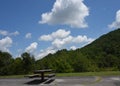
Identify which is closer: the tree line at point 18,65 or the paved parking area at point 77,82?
the paved parking area at point 77,82

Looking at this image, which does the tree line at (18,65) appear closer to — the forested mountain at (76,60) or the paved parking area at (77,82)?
the forested mountain at (76,60)

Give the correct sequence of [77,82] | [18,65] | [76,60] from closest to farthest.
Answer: [77,82] → [18,65] → [76,60]

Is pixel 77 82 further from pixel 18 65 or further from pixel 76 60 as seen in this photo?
pixel 76 60

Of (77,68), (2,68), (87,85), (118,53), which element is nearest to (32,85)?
(87,85)

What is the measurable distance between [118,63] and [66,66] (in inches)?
Answer: 1209

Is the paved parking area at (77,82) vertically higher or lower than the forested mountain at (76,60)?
lower

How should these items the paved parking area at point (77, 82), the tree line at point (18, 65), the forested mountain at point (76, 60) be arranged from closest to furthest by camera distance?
the paved parking area at point (77, 82) < the tree line at point (18, 65) < the forested mountain at point (76, 60)

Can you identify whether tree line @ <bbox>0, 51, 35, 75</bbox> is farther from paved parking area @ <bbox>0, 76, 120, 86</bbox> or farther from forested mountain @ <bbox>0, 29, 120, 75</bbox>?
paved parking area @ <bbox>0, 76, 120, 86</bbox>

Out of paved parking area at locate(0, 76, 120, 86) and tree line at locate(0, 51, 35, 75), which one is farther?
tree line at locate(0, 51, 35, 75)

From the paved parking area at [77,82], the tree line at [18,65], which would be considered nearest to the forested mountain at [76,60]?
the tree line at [18,65]

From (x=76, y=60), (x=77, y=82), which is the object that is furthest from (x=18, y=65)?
(x=77, y=82)

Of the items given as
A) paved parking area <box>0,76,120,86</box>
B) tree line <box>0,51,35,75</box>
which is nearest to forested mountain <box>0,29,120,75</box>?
tree line <box>0,51,35,75</box>

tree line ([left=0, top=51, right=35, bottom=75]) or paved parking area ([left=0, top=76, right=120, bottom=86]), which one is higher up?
tree line ([left=0, top=51, right=35, bottom=75])

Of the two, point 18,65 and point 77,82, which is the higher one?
point 18,65
